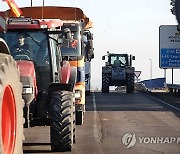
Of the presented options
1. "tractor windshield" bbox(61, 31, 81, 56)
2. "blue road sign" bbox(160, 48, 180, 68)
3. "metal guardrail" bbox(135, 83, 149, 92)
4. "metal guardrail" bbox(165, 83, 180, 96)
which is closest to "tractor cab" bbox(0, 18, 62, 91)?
"tractor windshield" bbox(61, 31, 81, 56)

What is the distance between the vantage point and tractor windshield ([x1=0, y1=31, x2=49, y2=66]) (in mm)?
10273

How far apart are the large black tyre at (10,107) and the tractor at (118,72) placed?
2737 cm

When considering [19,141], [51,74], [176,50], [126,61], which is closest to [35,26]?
[51,74]

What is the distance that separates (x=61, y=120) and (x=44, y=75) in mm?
1214

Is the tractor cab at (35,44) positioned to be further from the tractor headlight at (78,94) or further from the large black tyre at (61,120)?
the tractor headlight at (78,94)

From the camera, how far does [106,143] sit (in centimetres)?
1136

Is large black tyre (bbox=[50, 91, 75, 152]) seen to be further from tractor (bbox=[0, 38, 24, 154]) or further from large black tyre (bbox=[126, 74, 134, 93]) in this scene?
large black tyre (bbox=[126, 74, 134, 93])

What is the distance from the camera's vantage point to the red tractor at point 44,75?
9.65 meters

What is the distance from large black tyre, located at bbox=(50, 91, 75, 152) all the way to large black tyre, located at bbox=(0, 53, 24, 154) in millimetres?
2201

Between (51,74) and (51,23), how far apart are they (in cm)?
99

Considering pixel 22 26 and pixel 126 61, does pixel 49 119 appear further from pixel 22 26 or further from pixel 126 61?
pixel 126 61

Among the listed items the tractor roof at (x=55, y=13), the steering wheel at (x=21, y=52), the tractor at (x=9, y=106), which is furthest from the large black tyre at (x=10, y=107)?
the tractor roof at (x=55, y=13)

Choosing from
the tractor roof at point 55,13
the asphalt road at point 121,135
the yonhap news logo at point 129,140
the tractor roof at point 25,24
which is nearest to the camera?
the tractor roof at point 25,24

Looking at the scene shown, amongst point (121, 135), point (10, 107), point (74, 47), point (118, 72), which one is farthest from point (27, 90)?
point (118, 72)
